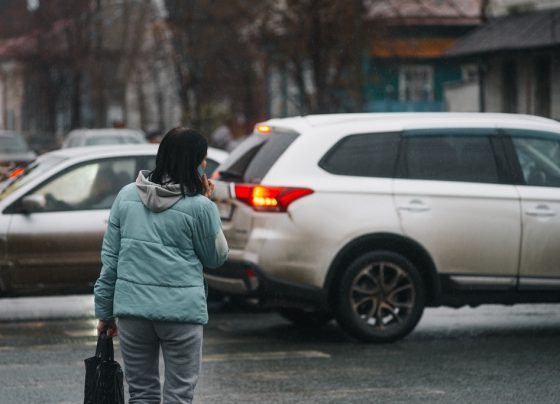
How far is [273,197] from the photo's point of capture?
35.4 feet

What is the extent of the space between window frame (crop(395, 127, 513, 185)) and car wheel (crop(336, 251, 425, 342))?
0.73m

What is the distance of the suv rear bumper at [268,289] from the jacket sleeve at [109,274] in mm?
4608

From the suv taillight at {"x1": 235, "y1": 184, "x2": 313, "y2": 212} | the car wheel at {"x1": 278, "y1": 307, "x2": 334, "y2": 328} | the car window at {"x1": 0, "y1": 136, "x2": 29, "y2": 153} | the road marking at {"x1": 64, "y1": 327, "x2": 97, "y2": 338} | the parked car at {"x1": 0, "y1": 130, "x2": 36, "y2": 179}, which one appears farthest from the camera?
the car window at {"x1": 0, "y1": 136, "x2": 29, "y2": 153}

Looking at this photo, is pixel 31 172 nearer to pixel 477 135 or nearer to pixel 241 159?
pixel 241 159

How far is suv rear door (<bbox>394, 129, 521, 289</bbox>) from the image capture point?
11.0 m

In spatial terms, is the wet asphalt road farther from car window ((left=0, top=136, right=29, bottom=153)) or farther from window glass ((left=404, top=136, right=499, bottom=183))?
car window ((left=0, top=136, right=29, bottom=153))

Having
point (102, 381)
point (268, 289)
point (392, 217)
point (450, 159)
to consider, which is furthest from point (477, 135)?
point (102, 381)

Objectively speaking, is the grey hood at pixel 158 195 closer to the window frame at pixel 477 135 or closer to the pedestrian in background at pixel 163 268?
the pedestrian in background at pixel 163 268

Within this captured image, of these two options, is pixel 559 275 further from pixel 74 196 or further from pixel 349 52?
pixel 349 52

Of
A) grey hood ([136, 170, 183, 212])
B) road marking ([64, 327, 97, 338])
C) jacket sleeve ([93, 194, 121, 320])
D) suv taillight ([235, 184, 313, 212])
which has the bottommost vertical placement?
road marking ([64, 327, 97, 338])

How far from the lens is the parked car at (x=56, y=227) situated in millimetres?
12438

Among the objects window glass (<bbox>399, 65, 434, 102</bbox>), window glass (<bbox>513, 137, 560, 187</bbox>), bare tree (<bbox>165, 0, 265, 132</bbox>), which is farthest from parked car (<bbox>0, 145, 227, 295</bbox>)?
window glass (<bbox>399, 65, 434, 102</bbox>)

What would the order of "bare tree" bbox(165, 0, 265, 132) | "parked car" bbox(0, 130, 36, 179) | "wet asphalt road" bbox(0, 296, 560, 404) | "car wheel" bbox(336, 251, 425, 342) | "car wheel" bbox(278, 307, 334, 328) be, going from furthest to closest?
"bare tree" bbox(165, 0, 265, 132), "parked car" bbox(0, 130, 36, 179), "car wheel" bbox(278, 307, 334, 328), "car wheel" bbox(336, 251, 425, 342), "wet asphalt road" bbox(0, 296, 560, 404)

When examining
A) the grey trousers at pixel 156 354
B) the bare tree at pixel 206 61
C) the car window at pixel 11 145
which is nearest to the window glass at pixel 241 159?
the grey trousers at pixel 156 354
